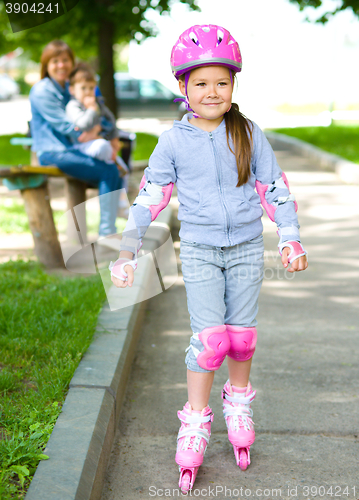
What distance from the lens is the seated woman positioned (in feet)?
16.4

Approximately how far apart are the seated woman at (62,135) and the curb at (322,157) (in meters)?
5.78

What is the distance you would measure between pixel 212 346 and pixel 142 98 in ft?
84.1

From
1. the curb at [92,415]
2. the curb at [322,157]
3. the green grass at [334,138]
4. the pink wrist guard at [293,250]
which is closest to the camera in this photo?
the curb at [92,415]

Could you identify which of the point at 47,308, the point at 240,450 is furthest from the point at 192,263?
the point at 47,308

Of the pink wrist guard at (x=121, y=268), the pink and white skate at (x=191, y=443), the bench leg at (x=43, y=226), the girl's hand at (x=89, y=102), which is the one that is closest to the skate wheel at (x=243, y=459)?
the pink and white skate at (x=191, y=443)

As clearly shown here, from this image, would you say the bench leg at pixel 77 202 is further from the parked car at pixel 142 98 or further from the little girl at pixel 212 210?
the parked car at pixel 142 98

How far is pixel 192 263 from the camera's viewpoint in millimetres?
2443

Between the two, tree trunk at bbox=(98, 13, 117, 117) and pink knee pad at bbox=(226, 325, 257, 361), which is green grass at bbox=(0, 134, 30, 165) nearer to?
tree trunk at bbox=(98, 13, 117, 117)

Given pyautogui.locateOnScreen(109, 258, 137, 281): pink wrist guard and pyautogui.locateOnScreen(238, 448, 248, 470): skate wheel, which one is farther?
pyautogui.locateOnScreen(238, 448, 248, 470): skate wheel

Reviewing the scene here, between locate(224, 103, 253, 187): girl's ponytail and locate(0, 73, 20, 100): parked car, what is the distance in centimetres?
4050

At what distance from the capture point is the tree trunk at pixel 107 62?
11.3 m

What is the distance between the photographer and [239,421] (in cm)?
254

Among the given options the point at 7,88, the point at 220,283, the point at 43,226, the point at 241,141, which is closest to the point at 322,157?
the point at 43,226

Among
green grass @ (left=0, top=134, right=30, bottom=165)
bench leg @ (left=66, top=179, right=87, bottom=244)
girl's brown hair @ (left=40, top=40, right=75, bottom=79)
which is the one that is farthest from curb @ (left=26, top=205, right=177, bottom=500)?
green grass @ (left=0, top=134, right=30, bottom=165)
